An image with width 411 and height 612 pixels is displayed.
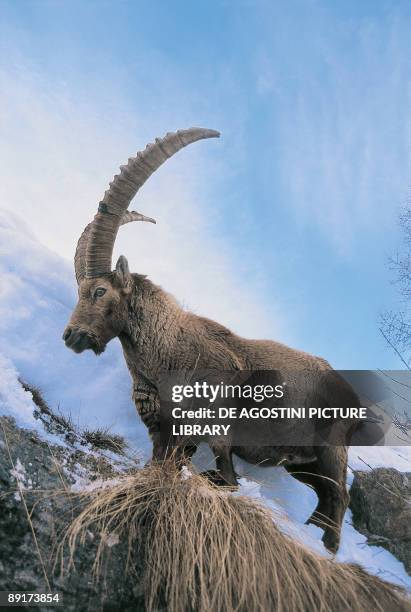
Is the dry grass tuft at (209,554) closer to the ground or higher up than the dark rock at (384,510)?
closer to the ground

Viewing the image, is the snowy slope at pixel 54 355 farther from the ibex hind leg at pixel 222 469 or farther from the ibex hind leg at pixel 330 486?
the ibex hind leg at pixel 330 486

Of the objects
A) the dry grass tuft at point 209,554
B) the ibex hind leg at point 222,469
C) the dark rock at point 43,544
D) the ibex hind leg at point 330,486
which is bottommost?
the dark rock at point 43,544

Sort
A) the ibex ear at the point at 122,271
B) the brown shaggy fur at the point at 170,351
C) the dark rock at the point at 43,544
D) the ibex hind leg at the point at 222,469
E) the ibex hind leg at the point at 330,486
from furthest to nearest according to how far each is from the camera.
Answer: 1. the ibex hind leg at the point at 330,486
2. the ibex ear at the point at 122,271
3. the brown shaggy fur at the point at 170,351
4. the ibex hind leg at the point at 222,469
5. the dark rock at the point at 43,544

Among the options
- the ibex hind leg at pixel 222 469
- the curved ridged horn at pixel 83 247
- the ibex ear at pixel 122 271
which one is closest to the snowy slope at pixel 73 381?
the ibex hind leg at pixel 222 469

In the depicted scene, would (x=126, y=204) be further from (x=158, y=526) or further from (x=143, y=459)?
(x=158, y=526)

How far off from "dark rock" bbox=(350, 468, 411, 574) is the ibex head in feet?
9.96

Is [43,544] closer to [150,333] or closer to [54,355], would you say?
[150,333]

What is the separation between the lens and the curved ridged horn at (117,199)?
485cm

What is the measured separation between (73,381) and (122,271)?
1.35 meters

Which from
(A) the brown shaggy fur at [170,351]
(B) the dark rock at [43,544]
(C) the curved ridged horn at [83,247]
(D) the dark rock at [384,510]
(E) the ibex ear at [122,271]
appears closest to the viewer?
→ (B) the dark rock at [43,544]

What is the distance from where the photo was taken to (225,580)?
143 inches

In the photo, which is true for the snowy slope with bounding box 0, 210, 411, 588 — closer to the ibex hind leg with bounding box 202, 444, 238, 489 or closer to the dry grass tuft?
the ibex hind leg with bounding box 202, 444, 238, 489

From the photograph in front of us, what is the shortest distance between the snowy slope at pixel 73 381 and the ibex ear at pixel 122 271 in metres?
1.19

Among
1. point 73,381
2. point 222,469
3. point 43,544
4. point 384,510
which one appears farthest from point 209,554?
point 384,510
